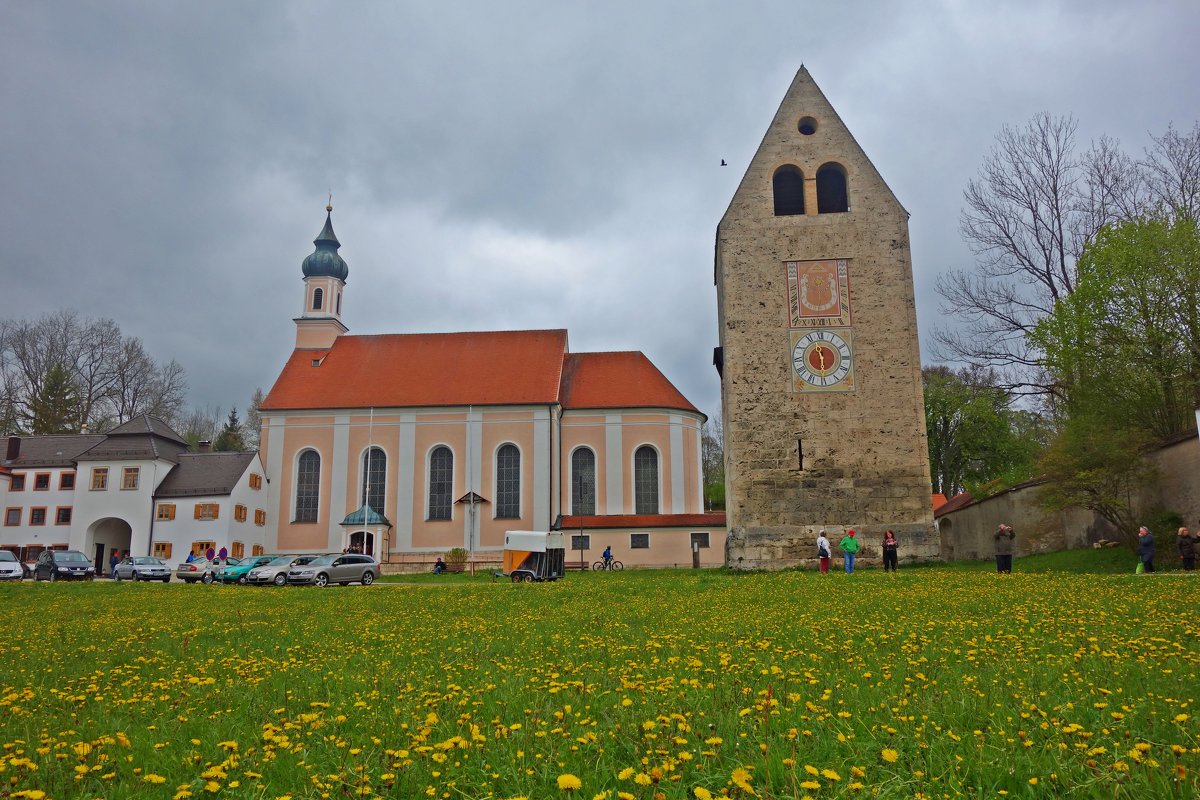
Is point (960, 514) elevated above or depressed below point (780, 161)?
below

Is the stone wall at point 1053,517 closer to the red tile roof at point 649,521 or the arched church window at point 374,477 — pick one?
the red tile roof at point 649,521

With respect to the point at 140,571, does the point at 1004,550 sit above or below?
above

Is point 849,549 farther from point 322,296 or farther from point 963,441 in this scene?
point 322,296

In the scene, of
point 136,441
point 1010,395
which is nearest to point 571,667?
point 1010,395

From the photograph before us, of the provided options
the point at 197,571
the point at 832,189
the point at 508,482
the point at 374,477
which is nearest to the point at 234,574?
the point at 197,571

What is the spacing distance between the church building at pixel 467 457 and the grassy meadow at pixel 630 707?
3295 centimetres

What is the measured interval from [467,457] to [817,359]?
23.7 m

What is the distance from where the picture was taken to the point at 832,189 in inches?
1099

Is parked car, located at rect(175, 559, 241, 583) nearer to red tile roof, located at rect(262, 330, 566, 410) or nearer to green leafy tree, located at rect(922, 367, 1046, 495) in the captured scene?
red tile roof, located at rect(262, 330, 566, 410)

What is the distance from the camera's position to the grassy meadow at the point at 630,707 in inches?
151

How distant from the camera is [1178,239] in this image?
75.5 ft

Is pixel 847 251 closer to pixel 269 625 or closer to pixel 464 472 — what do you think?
pixel 269 625

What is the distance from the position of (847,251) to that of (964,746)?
24.4 m

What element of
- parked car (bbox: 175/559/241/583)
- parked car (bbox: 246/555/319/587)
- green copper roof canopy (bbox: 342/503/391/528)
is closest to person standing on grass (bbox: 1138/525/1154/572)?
parked car (bbox: 246/555/319/587)
